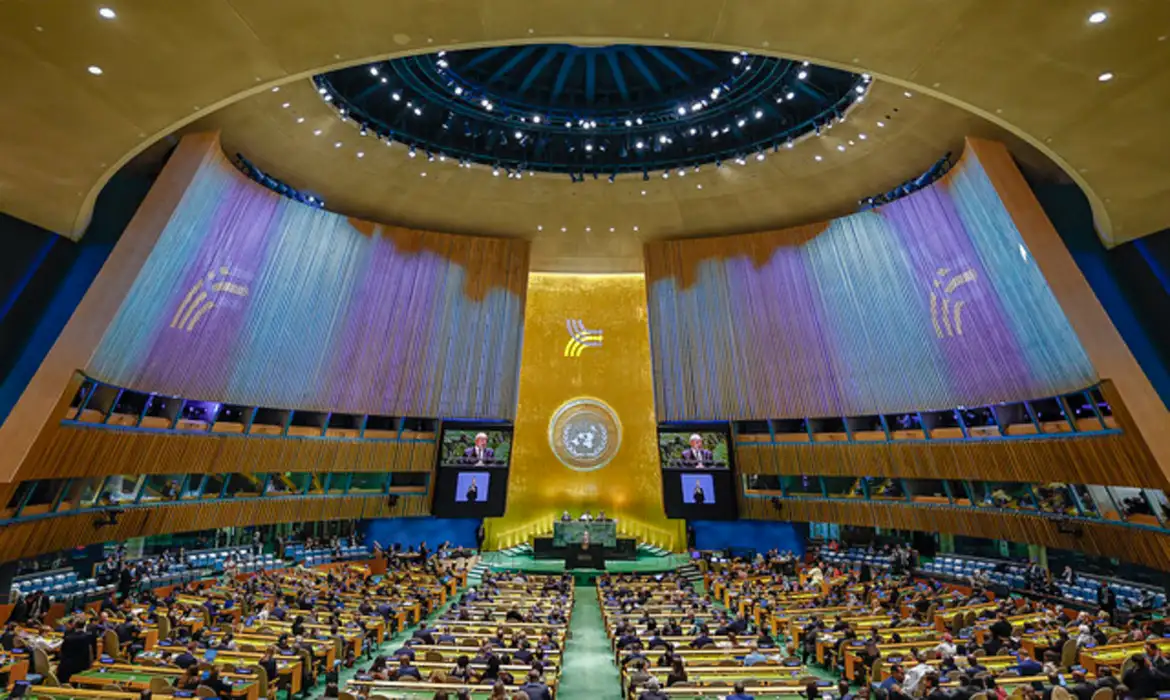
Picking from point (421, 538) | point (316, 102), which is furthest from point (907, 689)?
point (421, 538)

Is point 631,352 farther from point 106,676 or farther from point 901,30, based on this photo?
point 106,676

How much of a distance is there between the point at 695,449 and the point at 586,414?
20.9 feet

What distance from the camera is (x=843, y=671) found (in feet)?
34.3

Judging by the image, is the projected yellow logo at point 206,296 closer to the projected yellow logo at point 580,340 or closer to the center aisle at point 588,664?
the center aisle at point 588,664

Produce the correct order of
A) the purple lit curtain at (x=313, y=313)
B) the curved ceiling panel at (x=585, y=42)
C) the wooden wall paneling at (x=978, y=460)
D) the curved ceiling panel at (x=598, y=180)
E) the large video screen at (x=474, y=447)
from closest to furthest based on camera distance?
the curved ceiling panel at (x=585, y=42) → the wooden wall paneling at (x=978, y=460) → the purple lit curtain at (x=313, y=313) → the curved ceiling panel at (x=598, y=180) → the large video screen at (x=474, y=447)

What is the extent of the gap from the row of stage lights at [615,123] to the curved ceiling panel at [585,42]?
539cm

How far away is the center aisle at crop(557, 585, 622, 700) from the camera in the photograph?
32.4ft

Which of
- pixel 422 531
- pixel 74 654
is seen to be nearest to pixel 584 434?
pixel 422 531

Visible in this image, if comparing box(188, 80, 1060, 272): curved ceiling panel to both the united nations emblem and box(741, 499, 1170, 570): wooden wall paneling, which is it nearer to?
the united nations emblem

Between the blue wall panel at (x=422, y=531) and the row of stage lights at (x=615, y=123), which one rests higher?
the row of stage lights at (x=615, y=123)

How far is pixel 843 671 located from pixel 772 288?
14038 mm

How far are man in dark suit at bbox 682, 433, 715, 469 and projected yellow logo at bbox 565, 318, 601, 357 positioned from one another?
289 inches

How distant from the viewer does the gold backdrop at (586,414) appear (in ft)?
86.1

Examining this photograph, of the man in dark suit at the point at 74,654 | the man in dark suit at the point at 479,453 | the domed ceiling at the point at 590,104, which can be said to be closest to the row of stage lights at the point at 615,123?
the domed ceiling at the point at 590,104
